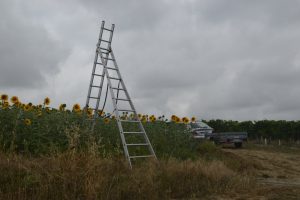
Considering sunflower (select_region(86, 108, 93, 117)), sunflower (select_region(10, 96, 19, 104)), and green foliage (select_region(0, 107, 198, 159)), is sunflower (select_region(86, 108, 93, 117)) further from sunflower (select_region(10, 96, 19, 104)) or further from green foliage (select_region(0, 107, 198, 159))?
sunflower (select_region(10, 96, 19, 104))

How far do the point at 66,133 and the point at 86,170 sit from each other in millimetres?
1111

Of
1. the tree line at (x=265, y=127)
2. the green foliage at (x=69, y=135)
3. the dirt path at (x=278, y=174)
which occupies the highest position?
the tree line at (x=265, y=127)

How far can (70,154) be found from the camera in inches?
267

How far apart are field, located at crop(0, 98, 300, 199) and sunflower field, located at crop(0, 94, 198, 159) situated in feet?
0.07

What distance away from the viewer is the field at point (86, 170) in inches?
254

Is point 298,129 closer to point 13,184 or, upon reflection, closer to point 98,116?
point 98,116

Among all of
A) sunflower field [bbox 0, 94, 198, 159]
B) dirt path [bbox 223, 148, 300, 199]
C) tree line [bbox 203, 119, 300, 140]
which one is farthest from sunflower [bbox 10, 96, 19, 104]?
tree line [bbox 203, 119, 300, 140]

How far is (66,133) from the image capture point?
751 cm

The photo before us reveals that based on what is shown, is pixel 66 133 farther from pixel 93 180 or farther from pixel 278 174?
pixel 278 174

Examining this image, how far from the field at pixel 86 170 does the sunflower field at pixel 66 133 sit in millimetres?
20

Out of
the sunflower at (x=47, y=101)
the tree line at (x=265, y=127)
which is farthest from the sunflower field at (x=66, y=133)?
the tree line at (x=265, y=127)

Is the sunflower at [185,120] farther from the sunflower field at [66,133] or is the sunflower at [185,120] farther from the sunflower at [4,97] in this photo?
the sunflower at [4,97]

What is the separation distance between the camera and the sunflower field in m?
8.69

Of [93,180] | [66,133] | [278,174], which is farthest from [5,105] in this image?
[278,174]
